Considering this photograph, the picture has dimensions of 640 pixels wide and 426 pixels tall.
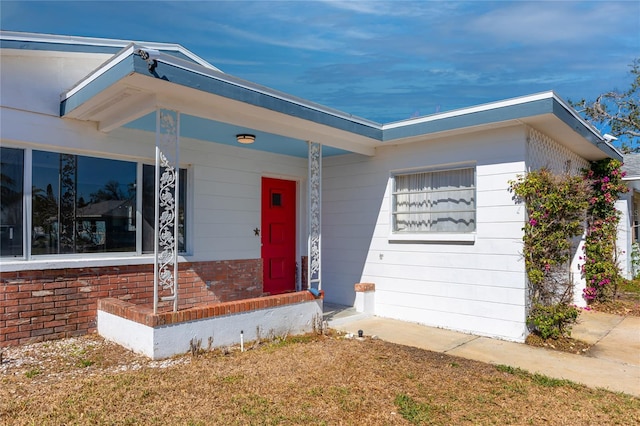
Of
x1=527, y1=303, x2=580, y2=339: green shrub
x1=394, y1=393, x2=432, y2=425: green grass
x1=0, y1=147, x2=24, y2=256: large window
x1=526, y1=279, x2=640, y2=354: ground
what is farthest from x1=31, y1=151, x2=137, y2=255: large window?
x1=526, y1=279, x2=640, y2=354: ground

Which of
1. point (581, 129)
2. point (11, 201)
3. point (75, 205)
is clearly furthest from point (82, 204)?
point (581, 129)

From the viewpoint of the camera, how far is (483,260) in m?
6.41

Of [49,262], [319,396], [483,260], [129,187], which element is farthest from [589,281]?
[49,262]

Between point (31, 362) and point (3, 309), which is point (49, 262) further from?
point (31, 362)

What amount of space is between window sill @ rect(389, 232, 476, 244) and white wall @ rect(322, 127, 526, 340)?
0.07 meters

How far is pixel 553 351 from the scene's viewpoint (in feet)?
18.4

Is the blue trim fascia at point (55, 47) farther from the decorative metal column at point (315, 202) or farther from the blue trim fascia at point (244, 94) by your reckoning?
the decorative metal column at point (315, 202)

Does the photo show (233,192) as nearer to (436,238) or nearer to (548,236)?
(436,238)

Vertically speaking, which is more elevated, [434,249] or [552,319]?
[434,249]

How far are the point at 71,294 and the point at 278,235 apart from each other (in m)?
3.78

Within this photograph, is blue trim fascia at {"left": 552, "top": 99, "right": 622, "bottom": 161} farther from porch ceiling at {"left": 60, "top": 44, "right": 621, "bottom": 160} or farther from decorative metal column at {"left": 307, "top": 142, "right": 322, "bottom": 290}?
decorative metal column at {"left": 307, "top": 142, "right": 322, "bottom": 290}

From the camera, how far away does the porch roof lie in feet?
15.1

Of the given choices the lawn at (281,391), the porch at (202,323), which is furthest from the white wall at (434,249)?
the porch at (202,323)

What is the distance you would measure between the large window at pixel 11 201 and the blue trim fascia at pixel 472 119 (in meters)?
5.35
